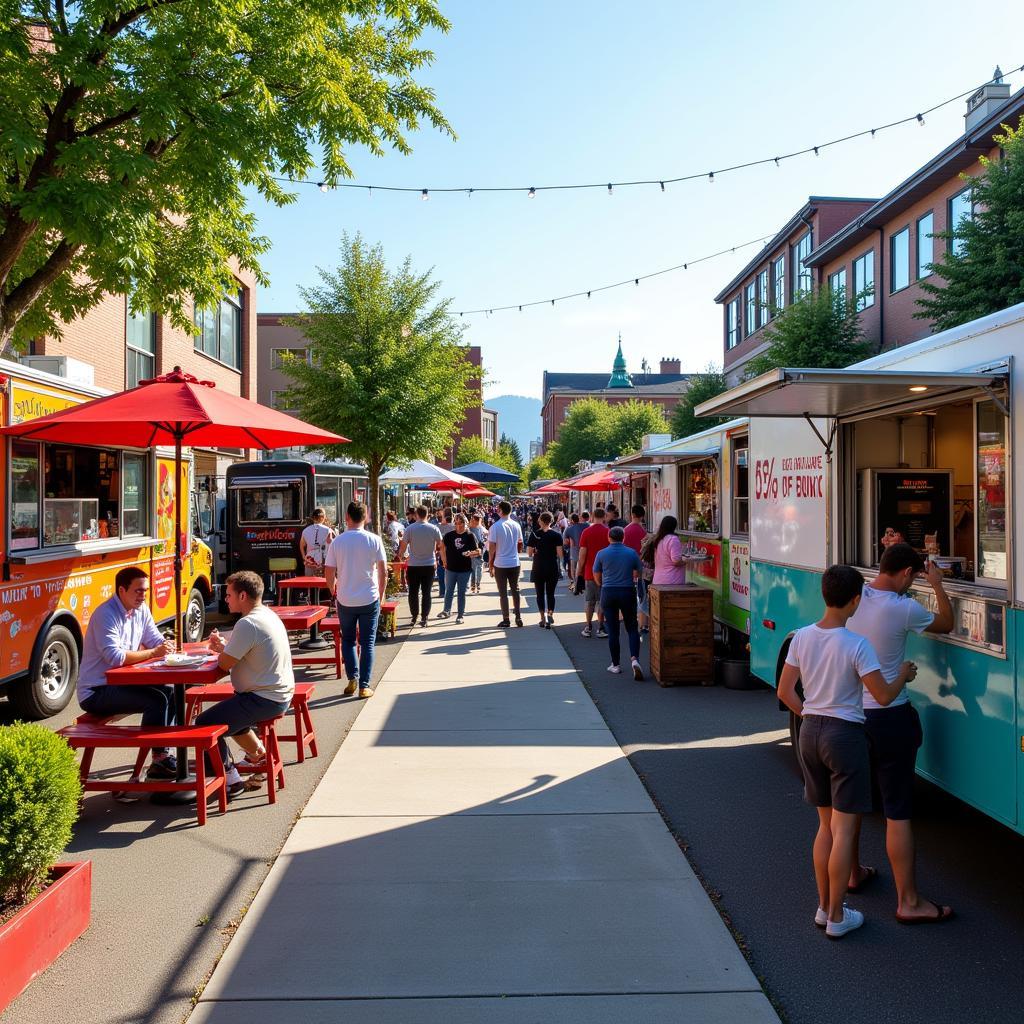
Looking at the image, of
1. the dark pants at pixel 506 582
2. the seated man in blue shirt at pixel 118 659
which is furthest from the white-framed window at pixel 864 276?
the seated man in blue shirt at pixel 118 659

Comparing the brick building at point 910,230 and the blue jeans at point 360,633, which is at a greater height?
the brick building at point 910,230

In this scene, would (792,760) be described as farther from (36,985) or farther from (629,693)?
(36,985)

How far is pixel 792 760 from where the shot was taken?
6895 mm

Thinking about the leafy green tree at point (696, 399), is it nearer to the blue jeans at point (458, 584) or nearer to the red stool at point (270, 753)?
the blue jeans at point (458, 584)

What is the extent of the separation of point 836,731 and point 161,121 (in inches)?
Answer: 275

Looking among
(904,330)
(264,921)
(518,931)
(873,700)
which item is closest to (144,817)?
(264,921)

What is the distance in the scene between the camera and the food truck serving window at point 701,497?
477 inches

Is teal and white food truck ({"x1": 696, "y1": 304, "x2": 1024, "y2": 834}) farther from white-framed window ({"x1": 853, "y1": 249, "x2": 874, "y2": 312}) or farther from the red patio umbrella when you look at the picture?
white-framed window ({"x1": 853, "y1": 249, "x2": 874, "y2": 312})

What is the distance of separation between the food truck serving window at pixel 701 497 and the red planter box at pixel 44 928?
346 inches

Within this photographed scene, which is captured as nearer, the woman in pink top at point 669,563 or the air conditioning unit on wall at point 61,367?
the air conditioning unit on wall at point 61,367

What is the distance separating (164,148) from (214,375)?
1548 cm

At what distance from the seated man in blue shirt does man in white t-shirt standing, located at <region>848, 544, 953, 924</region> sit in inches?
167

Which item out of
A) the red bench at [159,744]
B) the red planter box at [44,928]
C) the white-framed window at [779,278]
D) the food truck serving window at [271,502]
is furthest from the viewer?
the white-framed window at [779,278]

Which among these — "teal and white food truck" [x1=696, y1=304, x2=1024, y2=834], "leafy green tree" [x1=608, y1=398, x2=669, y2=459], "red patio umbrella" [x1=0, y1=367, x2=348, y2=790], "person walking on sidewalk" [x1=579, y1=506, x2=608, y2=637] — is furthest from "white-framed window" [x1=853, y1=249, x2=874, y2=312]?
"leafy green tree" [x1=608, y1=398, x2=669, y2=459]
